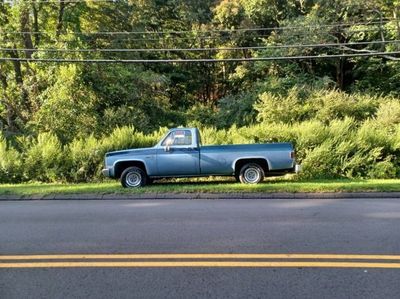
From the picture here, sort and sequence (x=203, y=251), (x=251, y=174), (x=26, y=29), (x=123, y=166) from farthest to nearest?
1. (x=26, y=29)
2. (x=123, y=166)
3. (x=251, y=174)
4. (x=203, y=251)

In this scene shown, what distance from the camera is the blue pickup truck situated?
13.0m

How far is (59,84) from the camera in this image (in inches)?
915

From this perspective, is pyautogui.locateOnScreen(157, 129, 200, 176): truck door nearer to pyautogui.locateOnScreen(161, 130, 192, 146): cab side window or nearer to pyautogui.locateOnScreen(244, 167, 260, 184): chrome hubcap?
pyautogui.locateOnScreen(161, 130, 192, 146): cab side window

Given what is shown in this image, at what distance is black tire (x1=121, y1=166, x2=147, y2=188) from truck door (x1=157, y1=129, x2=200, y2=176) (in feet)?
1.81

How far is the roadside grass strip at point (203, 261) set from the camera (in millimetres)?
5141

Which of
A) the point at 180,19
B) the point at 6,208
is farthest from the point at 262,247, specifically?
the point at 180,19

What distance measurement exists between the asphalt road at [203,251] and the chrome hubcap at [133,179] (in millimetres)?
3921

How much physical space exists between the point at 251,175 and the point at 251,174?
3cm

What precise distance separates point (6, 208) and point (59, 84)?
46.7ft

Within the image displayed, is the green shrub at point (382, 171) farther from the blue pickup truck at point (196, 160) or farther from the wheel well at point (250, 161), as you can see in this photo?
the wheel well at point (250, 161)

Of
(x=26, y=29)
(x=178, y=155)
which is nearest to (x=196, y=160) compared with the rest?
(x=178, y=155)

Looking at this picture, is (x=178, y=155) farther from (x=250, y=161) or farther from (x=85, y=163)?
(x=85, y=163)

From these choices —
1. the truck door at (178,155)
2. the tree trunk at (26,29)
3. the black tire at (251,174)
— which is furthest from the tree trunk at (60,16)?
the black tire at (251,174)

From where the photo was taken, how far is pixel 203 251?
18.9 feet
